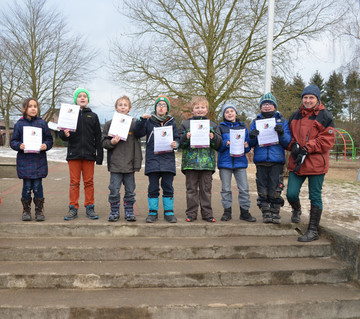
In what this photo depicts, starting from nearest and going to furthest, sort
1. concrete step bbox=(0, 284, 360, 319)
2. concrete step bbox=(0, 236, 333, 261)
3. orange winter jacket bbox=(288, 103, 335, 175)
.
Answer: concrete step bbox=(0, 284, 360, 319)
concrete step bbox=(0, 236, 333, 261)
orange winter jacket bbox=(288, 103, 335, 175)

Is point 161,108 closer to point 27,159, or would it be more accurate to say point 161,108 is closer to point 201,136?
point 201,136

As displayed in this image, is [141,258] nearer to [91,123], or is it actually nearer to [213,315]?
[213,315]

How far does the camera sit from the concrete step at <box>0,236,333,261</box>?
12.0 ft

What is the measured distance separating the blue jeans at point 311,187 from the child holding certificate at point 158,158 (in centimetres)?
162

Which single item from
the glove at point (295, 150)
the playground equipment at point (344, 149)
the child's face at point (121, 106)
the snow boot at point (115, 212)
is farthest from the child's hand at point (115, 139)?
the playground equipment at point (344, 149)

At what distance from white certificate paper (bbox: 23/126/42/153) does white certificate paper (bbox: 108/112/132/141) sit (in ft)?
3.15

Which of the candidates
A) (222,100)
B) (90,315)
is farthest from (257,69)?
(90,315)

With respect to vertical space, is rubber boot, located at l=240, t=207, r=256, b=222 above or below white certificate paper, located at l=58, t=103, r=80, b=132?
below

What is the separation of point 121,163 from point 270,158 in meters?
2.06

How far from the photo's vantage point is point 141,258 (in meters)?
3.74

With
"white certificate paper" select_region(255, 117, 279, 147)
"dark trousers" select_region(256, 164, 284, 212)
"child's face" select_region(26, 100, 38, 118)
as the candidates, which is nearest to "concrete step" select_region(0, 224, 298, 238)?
"dark trousers" select_region(256, 164, 284, 212)

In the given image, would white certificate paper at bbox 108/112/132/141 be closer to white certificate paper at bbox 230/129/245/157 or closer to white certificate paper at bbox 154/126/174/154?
white certificate paper at bbox 154/126/174/154

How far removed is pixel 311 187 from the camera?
4.13 metres

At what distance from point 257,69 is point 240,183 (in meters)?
14.1
